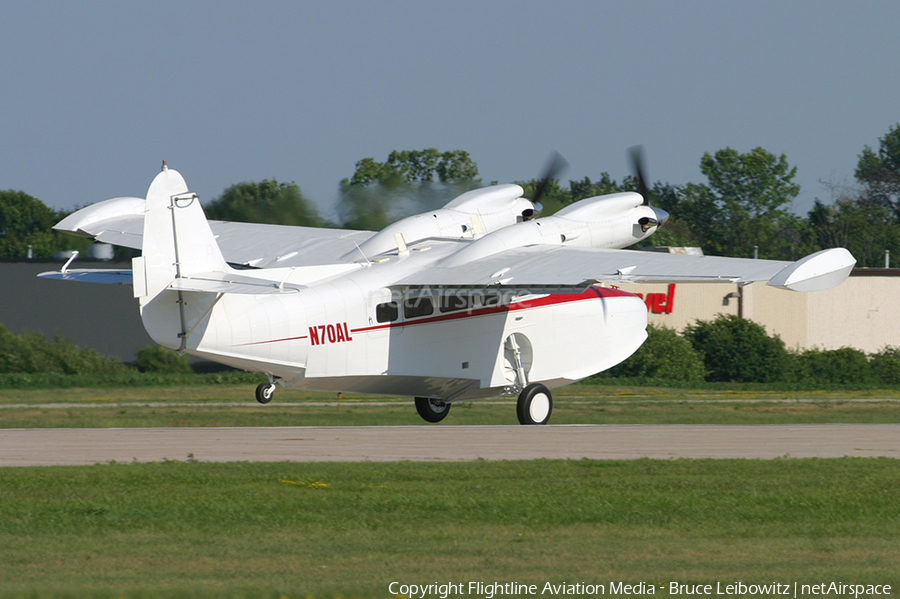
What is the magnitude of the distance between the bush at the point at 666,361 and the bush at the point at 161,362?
18.7m

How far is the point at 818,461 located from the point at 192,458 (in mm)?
9472

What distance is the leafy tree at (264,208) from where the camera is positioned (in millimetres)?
38344

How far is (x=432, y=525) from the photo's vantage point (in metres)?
11.7

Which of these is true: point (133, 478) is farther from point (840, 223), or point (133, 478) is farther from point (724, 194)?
point (724, 194)

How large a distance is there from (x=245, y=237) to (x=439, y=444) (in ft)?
29.7

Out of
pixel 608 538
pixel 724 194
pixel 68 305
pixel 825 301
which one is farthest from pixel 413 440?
pixel 724 194

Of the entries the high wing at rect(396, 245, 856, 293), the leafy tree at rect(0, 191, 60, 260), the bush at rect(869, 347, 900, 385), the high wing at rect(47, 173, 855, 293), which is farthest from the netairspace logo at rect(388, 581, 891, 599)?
the leafy tree at rect(0, 191, 60, 260)

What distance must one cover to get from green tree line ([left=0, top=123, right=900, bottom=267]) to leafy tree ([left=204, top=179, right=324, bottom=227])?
0.16 ft

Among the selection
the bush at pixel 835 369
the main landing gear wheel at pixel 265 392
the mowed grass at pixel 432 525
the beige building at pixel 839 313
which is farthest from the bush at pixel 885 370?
the main landing gear wheel at pixel 265 392

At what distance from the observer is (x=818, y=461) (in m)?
16.6

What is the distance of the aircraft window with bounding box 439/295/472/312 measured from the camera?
22.1 meters

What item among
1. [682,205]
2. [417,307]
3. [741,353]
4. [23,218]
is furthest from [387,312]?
[682,205]

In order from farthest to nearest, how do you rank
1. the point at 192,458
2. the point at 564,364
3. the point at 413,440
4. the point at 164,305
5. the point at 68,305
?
the point at 68,305 → the point at 564,364 → the point at 413,440 → the point at 164,305 → the point at 192,458

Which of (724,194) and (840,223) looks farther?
(724,194)
